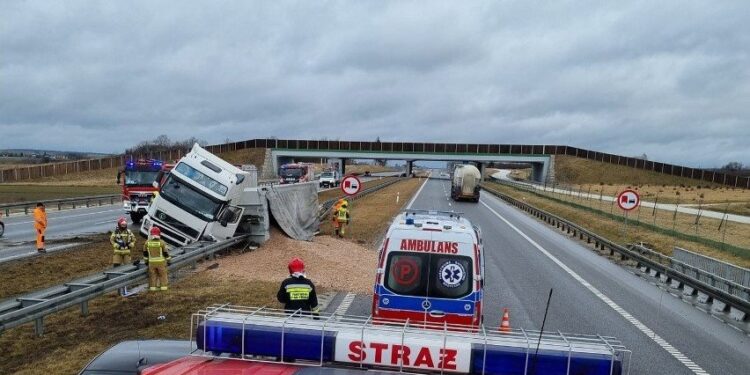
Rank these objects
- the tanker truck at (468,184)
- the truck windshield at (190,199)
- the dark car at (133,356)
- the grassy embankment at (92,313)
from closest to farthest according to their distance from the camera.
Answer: the dark car at (133,356)
the grassy embankment at (92,313)
the truck windshield at (190,199)
the tanker truck at (468,184)

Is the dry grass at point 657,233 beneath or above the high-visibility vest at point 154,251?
beneath

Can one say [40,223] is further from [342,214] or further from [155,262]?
[342,214]

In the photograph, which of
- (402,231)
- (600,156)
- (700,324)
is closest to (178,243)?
(402,231)

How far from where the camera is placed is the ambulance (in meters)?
7.26

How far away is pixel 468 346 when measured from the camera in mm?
3510

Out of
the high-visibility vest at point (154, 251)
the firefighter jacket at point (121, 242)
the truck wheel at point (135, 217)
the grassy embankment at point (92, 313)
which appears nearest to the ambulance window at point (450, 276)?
the grassy embankment at point (92, 313)

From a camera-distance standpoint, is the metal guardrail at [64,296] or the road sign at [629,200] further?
the road sign at [629,200]

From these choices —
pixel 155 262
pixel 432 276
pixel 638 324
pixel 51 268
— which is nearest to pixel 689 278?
pixel 638 324

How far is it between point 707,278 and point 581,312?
476 cm

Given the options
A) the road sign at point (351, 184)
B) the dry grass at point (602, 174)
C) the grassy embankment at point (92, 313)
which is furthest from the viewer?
the dry grass at point (602, 174)

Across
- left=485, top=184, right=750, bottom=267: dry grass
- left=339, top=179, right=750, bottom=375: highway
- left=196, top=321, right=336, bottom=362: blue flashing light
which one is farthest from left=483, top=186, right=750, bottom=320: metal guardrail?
left=196, top=321, right=336, bottom=362: blue flashing light

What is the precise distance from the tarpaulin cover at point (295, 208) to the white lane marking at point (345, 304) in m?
7.96

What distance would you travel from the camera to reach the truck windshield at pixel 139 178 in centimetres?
2623

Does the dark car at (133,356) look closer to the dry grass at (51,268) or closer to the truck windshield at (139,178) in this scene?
the dry grass at (51,268)
